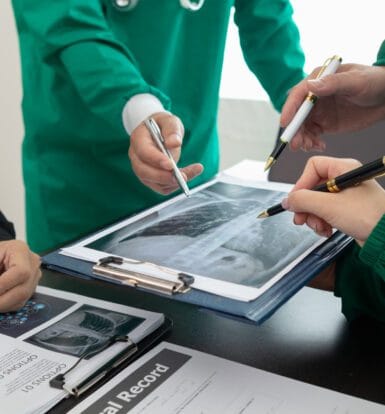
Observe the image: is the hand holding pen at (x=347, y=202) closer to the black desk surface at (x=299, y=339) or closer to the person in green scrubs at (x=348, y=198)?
the person in green scrubs at (x=348, y=198)

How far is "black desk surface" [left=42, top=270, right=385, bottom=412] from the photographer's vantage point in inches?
22.1

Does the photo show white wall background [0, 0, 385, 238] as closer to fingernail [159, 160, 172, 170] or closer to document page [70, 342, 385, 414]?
fingernail [159, 160, 172, 170]

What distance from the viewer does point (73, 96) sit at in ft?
3.40

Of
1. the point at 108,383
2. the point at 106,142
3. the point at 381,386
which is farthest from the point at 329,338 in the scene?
the point at 106,142

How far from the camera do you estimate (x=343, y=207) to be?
595 millimetres

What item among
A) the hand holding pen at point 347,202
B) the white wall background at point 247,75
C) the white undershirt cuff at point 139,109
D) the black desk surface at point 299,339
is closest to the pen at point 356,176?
the hand holding pen at point 347,202

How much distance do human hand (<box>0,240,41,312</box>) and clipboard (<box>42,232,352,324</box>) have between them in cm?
5

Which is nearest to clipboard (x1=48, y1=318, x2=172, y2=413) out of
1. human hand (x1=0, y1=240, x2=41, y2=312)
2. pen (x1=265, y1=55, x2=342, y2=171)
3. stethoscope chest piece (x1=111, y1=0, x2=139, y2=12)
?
human hand (x1=0, y1=240, x2=41, y2=312)

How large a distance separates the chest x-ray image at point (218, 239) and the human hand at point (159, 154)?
0.05m

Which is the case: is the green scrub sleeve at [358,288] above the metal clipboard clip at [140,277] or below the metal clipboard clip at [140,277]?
below

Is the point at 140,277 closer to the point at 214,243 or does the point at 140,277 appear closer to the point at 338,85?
the point at 214,243

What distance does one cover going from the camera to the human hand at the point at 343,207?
0.58 metres

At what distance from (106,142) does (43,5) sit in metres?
0.26

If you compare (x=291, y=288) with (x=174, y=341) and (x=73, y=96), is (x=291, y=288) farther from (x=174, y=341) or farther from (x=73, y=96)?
(x=73, y=96)
